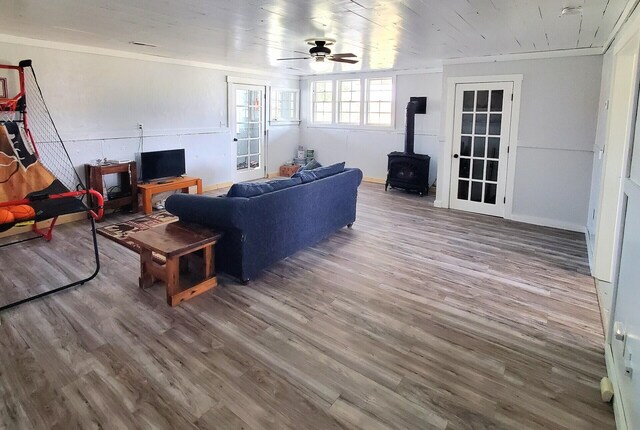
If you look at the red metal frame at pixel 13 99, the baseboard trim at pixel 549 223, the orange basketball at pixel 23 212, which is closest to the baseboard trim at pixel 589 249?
the baseboard trim at pixel 549 223

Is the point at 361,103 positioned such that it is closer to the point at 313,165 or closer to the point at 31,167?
the point at 313,165

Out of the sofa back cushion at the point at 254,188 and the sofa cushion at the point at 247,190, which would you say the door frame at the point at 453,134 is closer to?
the sofa back cushion at the point at 254,188

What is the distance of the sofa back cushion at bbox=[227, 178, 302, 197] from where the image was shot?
11.4 ft

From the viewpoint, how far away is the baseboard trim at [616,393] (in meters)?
1.94

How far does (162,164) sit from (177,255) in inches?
143

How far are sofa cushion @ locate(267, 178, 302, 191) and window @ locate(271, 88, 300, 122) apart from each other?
5.03 metres

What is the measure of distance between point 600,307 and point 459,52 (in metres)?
3.59

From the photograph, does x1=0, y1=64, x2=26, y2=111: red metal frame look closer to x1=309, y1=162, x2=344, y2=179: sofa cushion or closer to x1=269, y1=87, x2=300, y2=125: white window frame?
x1=309, y1=162, x2=344, y2=179: sofa cushion

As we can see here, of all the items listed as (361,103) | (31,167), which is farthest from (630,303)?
(361,103)

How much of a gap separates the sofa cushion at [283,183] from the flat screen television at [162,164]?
307 centimetres

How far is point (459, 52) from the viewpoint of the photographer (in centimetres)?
535

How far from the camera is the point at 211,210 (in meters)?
3.45

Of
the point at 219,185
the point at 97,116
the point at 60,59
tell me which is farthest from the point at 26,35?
the point at 219,185

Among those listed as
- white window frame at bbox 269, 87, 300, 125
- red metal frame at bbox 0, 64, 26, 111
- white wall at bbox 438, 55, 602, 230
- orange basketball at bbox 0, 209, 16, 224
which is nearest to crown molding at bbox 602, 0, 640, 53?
white wall at bbox 438, 55, 602, 230
